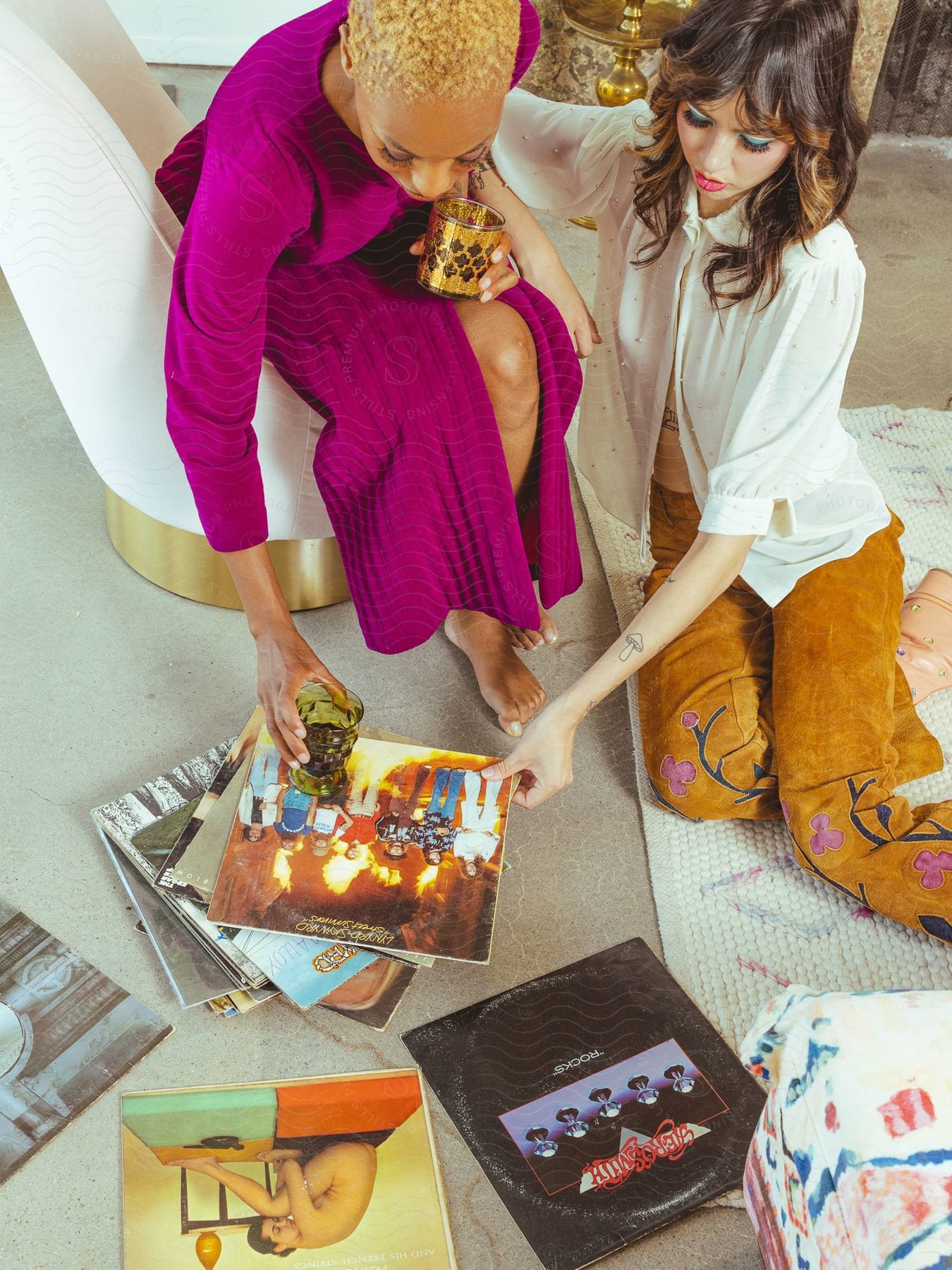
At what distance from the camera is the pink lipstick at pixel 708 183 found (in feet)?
3.30

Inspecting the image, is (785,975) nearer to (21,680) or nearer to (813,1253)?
(813,1253)

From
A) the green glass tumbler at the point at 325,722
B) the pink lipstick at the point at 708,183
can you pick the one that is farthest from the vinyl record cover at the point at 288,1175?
the pink lipstick at the point at 708,183

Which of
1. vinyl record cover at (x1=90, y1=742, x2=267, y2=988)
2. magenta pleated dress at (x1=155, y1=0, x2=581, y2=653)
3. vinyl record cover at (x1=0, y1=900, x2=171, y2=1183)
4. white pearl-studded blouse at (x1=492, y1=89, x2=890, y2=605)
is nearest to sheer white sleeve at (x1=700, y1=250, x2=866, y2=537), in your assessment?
white pearl-studded blouse at (x1=492, y1=89, x2=890, y2=605)

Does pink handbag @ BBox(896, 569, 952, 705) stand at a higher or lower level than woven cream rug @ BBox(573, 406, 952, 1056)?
higher

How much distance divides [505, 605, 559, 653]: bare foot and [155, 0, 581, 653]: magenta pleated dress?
102mm

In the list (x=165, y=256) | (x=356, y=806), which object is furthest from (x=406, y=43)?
(x=356, y=806)

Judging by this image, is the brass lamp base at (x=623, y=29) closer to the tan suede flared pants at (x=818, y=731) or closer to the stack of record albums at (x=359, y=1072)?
the tan suede flared pants at (x=818, y=731)

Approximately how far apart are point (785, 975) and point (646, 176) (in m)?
0.79

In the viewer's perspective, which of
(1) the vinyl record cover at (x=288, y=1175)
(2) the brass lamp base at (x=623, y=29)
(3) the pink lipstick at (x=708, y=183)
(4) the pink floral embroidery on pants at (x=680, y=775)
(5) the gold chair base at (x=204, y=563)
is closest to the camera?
(1) the vinyl record cover at (x=288, y=1175)

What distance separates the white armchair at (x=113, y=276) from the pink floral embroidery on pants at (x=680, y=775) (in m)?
0.46

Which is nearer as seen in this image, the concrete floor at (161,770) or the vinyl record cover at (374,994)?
the concrete floor at (161,770)

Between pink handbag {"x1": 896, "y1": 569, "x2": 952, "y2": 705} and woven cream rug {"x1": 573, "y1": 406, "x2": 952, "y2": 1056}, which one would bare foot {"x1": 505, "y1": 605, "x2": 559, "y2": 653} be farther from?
pink handbag {"x1": 896, "y1": 569, "x2": 952, "y2": 705}

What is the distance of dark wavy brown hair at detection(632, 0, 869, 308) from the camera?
0.91 metres

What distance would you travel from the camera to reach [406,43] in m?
0.76
